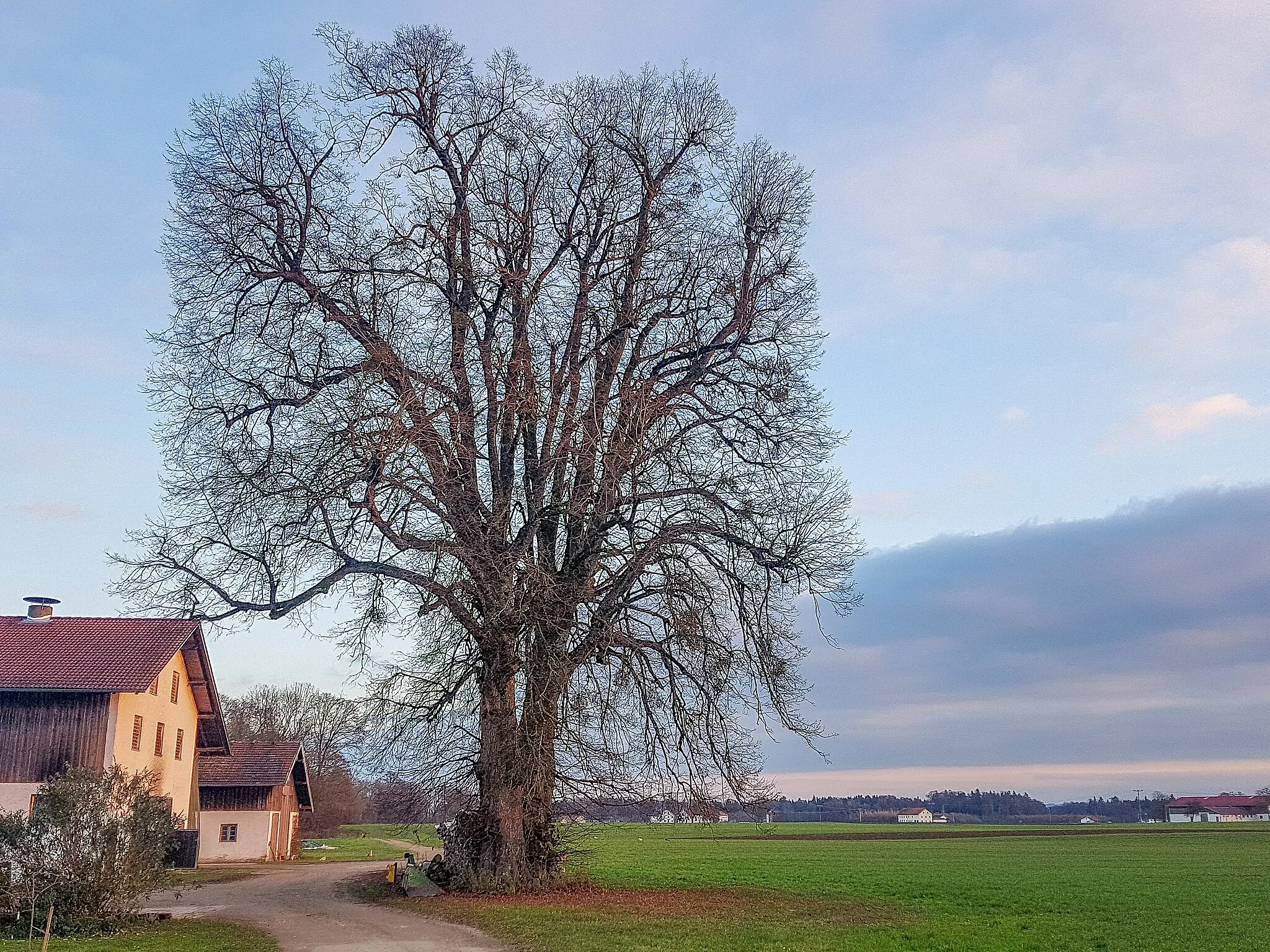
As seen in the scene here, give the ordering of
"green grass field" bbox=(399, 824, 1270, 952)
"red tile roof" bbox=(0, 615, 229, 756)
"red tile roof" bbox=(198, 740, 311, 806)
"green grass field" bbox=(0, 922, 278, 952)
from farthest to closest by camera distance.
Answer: "red tile roof" bbox=(198, 740, 311, 806) → "red tile roof" bbox=(0, 615, 229, 756) → "green grass field" bbox=(399, 824, 1270, 952) → "green grass field" bbox=(0, 922, 278, 952)

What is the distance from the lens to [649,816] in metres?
20.4

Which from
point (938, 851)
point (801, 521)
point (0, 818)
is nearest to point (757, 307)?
point (801, 521)

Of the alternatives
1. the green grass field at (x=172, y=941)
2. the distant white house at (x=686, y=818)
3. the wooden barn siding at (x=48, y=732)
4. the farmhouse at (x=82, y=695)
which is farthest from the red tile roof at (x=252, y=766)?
the distant white house at (x=686, y=818)

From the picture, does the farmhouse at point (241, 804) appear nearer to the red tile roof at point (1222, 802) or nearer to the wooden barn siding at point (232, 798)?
the wooden barn siding at point (232, 798)

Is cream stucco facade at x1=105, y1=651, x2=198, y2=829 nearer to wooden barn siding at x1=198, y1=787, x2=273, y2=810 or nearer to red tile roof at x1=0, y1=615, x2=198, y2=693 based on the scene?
red tile roof at x1=0, y1=615, x2=198, y2=693

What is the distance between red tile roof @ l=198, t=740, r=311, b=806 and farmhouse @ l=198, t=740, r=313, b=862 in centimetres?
3

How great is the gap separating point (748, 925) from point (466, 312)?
1302 centimetres

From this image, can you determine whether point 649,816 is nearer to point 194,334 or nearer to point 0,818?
point 0,818

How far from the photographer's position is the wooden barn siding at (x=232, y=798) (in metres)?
43.7

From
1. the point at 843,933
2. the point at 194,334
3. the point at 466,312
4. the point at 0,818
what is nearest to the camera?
the point at 843,933

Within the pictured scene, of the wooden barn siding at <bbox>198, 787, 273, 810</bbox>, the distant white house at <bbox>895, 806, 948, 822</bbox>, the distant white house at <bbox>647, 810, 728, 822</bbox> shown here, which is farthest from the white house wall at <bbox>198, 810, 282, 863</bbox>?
the distant white house at <bbox>895, 806, 948, 822</bbox>

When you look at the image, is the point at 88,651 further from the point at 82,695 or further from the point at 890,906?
the point at 890,906

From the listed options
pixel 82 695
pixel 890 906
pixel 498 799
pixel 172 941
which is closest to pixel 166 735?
pixel 82 695

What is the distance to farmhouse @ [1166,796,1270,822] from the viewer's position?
154375 mm
